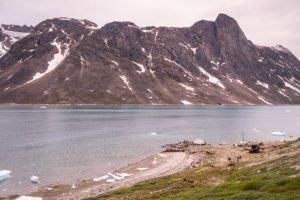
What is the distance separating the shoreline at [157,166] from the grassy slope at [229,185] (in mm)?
5707

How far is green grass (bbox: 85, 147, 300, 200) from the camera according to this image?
19.8 meters

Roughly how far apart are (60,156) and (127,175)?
866 inches

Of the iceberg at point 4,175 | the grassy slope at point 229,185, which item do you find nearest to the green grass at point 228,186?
the grassy slope at point 229,185

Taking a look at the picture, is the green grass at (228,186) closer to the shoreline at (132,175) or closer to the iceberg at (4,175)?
the shoreline at (132,175)

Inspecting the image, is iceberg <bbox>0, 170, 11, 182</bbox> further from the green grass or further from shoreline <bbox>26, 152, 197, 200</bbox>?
the green grass

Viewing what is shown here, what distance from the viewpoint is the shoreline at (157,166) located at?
36.3 metres

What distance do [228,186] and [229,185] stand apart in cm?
43

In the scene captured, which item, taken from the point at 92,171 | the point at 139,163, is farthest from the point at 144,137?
the point at 92,171

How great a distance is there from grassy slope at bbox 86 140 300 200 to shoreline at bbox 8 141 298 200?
5.71 metres

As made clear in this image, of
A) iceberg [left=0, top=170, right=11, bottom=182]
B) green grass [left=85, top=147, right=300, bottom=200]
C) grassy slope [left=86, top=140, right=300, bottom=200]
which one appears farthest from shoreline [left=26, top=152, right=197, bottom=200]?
iceberg [left=0, top=170, right=11, bottom=182]

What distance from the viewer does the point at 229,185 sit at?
2527cm

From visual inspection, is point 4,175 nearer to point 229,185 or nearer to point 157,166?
point 157,166

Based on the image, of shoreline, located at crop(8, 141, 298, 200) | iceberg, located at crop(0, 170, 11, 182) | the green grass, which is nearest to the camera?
the green grass

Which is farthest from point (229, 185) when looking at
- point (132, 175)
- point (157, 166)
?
point (157, 166)
